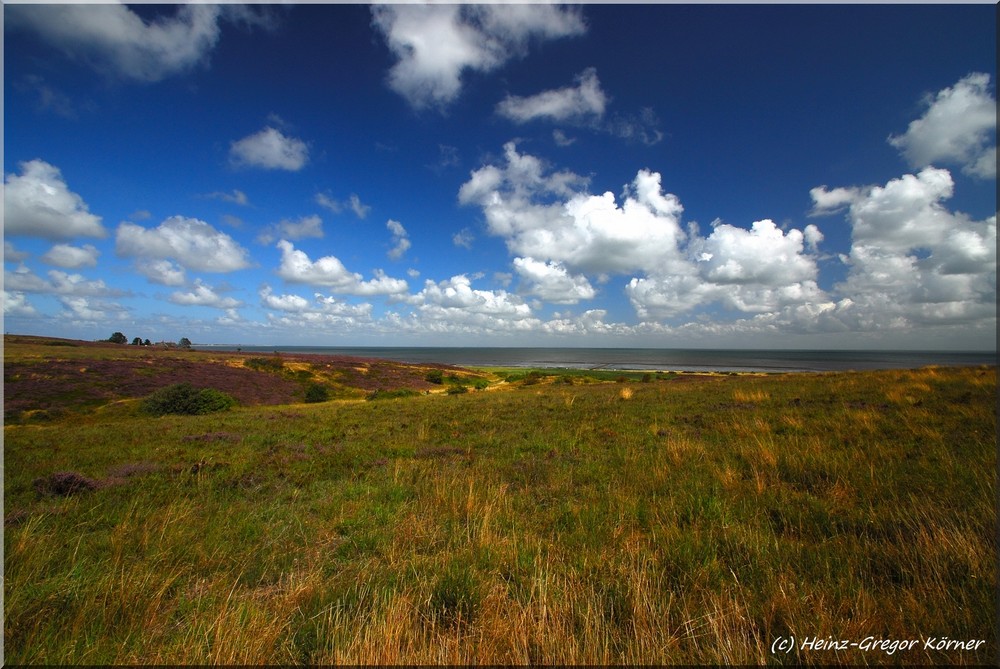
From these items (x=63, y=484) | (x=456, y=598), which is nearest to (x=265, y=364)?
(x=63, y=484)

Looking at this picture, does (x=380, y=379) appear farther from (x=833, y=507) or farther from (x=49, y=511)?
(x=833, y=507)

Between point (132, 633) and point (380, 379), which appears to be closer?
point (132, 633)

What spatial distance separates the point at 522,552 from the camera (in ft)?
14.0

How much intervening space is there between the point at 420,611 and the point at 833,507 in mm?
5773

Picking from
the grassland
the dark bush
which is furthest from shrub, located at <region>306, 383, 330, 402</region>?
the dark bush

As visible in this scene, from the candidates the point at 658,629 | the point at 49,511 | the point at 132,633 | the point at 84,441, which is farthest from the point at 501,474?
the point at 84,441

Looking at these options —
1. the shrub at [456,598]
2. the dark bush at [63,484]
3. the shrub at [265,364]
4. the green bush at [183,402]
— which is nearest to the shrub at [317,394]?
the green bush at [183,402]

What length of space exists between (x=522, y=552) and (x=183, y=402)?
3179 cm

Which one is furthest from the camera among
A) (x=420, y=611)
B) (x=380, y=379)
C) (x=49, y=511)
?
(x=380, y=379)

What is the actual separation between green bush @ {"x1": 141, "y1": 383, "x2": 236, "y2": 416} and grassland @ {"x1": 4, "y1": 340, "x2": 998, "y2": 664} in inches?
751

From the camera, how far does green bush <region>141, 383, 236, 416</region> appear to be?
25.2m

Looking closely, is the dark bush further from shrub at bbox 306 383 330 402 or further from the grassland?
shrub at bbox 306 383 330 402

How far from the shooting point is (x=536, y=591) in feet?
11.5

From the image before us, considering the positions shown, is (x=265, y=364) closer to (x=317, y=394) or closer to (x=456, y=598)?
(x=317, y=394)
